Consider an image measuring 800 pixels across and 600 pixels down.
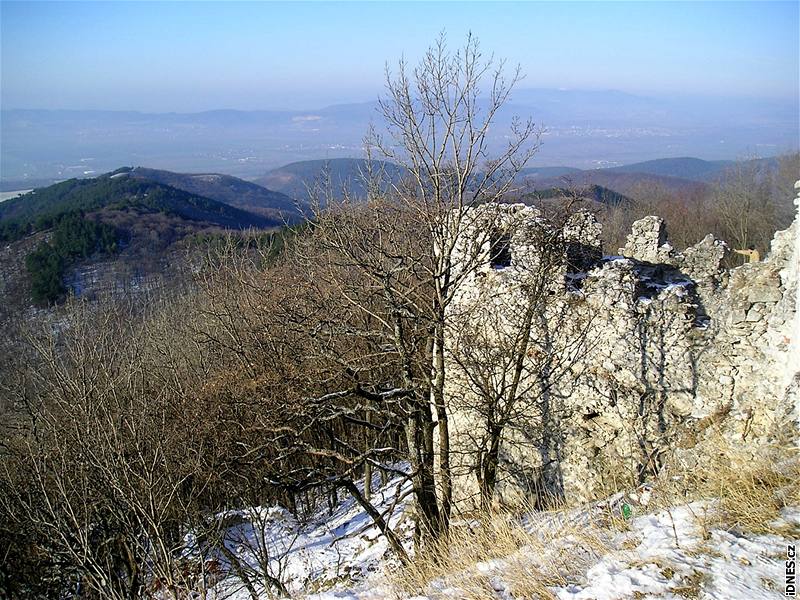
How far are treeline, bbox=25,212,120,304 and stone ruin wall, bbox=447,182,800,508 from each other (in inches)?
2178

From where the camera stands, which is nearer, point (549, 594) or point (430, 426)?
point (549, 594)

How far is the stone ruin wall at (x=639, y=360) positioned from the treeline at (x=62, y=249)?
5533 cm

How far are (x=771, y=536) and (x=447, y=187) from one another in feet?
21.4

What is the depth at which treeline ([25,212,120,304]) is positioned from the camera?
54312mm

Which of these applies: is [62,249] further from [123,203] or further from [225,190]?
[225,190]

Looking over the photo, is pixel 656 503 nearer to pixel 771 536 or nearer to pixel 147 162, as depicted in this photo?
pixel 771 536

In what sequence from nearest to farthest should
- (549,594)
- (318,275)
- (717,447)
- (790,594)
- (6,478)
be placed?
1. (790,594)
2. (549,594)
3. (717,447)
4. (6,478)
5. (318,275)

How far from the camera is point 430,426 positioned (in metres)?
9.07

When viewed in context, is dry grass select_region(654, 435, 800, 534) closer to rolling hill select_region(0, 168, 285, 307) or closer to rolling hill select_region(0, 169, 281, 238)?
rolling hill select_region(0, 168, 285, 307)

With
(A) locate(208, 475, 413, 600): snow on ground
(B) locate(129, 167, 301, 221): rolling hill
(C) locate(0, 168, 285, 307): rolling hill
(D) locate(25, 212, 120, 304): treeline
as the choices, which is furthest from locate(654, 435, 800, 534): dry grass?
(B) locate(129, 167, 301, 221): rolling hill

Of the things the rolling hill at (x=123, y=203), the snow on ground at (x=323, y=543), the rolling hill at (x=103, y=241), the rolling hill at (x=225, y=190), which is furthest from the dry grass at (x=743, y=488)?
the rolling hill at (x=225, y=190)

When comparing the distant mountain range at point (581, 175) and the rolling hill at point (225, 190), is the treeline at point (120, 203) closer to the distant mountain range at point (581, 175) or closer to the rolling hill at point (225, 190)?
the distant mountain range at point (581, 175)

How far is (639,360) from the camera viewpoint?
8.26 m

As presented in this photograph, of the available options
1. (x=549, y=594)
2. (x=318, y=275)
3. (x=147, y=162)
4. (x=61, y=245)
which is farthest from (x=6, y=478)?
(x=147, y=162)
